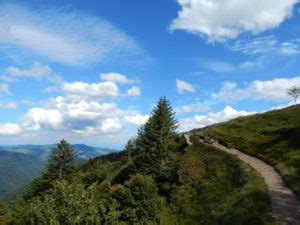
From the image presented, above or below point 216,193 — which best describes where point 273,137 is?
above

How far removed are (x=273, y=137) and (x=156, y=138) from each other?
25.1 metres

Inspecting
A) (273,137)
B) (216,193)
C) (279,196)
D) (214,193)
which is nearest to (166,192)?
(214,193)

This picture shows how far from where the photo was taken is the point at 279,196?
42719mm

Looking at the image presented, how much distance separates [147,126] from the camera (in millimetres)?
84000

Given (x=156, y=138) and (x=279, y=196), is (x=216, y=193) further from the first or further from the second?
(x=156, y=138)

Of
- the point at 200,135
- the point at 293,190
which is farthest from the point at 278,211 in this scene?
the point at 200,135

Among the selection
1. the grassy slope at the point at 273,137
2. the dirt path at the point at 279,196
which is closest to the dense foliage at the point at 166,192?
the dirt path at the point at 279,196

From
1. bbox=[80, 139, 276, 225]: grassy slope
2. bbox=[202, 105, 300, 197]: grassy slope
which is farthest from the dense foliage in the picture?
bbox=[202, 105, 300, 197]: grassy slope

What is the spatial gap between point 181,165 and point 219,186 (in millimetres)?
15191

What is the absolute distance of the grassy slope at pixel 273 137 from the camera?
5412cm

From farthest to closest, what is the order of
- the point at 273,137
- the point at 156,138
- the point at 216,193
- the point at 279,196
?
the point at 156,138 < the point at 273,137 < the point at 216,193 < the point at 279,196

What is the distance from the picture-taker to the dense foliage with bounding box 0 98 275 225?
3794 cm

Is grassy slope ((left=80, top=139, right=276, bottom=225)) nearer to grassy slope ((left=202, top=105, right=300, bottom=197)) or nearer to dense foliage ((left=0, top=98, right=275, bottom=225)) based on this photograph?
dense foliage ((left=0, top=98, right=275, bottom=225))

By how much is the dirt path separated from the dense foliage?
0.98 meters
